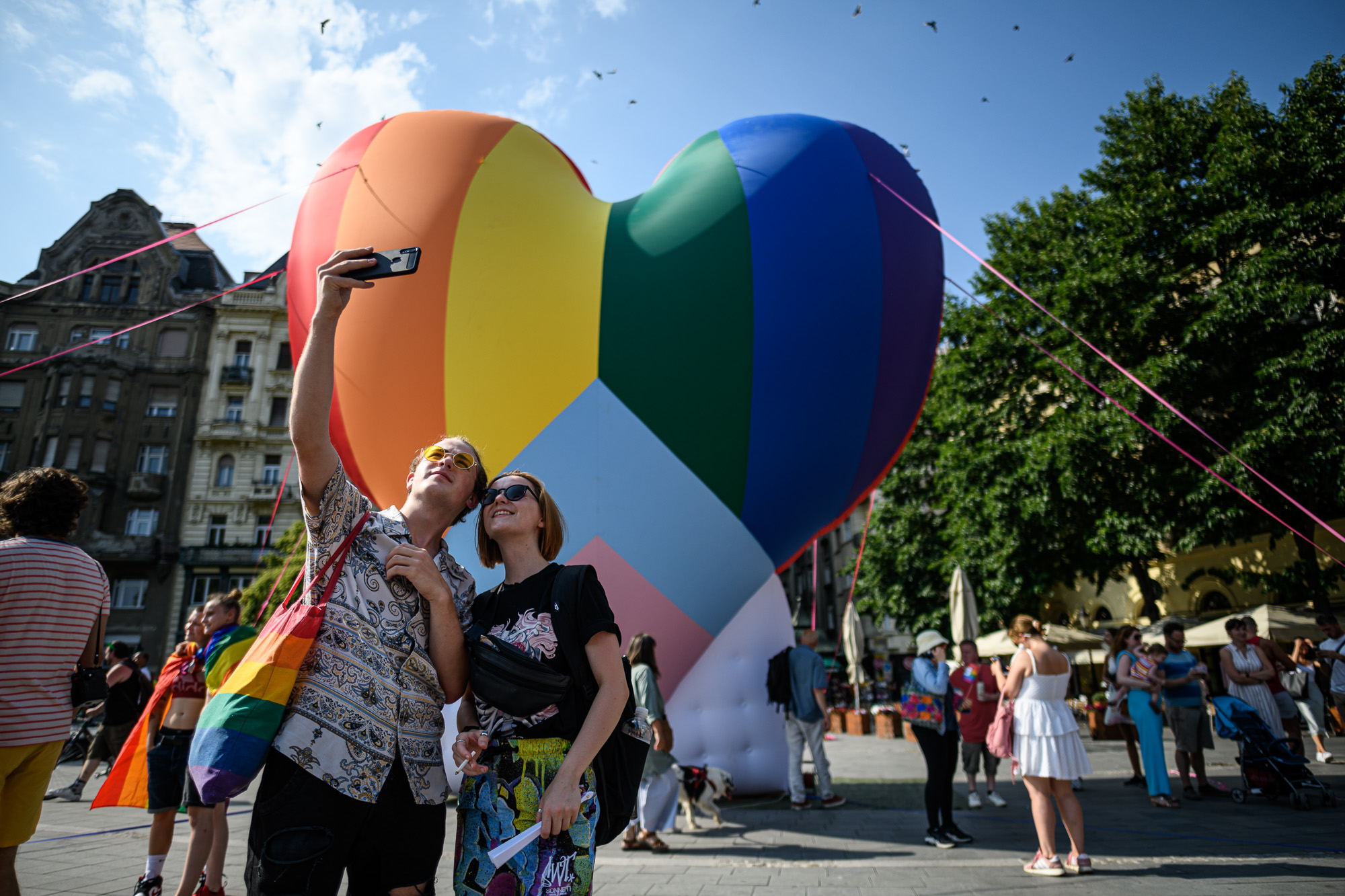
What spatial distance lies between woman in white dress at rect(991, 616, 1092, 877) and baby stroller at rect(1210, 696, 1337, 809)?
3.47 meters

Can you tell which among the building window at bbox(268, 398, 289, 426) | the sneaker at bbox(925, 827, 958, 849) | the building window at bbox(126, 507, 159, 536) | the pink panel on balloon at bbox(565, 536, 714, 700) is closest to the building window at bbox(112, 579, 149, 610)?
the building window at bbox(126, 507, 159, 536)

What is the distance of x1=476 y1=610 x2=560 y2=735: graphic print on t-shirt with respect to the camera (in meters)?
2.07

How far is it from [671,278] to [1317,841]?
633cm

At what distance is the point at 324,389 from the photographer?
202 centimetres

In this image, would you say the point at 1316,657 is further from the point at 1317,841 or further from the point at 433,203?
the point at 433,203

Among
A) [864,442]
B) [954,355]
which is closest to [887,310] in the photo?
[864,442]

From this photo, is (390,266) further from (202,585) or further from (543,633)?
(202,585)

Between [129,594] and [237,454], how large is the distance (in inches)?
262

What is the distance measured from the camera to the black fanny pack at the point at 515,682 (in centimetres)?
198

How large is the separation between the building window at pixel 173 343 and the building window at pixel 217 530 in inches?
296

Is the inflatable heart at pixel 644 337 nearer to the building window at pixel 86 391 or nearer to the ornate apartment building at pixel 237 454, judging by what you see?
the ornate apartment building at pixel 237 454

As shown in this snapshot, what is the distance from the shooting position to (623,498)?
6004mm

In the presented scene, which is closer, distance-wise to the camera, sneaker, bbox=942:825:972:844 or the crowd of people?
the crowd of people

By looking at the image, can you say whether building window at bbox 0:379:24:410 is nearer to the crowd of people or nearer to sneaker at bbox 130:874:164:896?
sneaker at bbox 130:874:164:896
